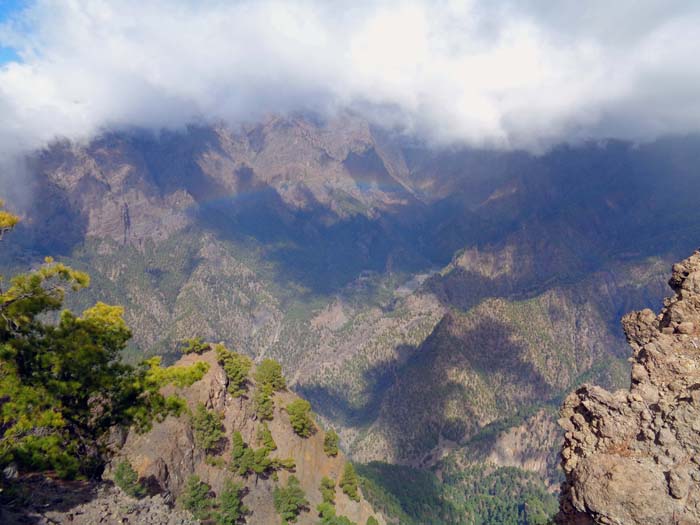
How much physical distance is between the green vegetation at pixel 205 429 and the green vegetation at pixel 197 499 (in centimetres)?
581

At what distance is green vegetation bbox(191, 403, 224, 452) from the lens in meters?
62.9

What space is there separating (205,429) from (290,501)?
16670mm

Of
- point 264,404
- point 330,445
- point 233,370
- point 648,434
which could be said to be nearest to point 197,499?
point 264,404

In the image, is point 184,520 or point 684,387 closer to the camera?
point 684,387

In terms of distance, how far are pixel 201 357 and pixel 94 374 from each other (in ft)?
170

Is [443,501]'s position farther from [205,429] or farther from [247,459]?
[205,429]

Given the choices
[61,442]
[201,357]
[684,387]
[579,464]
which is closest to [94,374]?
[61,442]

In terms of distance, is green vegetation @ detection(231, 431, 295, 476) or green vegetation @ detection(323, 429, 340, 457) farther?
green vegetation @ detection(323, 429, 340, 457)

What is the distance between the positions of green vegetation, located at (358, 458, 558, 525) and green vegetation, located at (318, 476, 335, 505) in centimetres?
6629

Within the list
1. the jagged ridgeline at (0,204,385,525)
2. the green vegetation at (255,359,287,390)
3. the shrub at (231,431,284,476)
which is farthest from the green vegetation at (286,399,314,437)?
the jagged ridgeline at (0,204,385,525)

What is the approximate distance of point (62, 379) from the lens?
1000 inches

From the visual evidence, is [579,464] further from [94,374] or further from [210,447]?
[210,447]

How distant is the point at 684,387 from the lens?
2177 cm

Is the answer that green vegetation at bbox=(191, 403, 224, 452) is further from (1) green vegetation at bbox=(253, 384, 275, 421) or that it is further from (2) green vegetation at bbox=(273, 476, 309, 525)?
(2) green vegetation at bbox=(273, 476, 309, 525)
